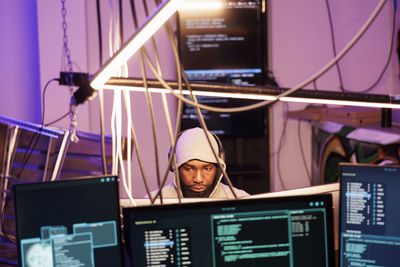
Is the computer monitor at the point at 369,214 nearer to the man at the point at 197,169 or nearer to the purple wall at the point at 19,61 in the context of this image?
the man at the point at 197,169

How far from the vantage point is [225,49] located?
14.2 feet

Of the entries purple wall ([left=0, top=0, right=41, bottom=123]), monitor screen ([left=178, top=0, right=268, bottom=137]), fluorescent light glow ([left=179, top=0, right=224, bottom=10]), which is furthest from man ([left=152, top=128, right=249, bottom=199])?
purple wall ([left=0, top=0, right=41, bottom=123])

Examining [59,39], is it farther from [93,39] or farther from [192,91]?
[192,91]

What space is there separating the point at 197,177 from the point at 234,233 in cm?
128

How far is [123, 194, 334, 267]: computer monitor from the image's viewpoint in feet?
4.24

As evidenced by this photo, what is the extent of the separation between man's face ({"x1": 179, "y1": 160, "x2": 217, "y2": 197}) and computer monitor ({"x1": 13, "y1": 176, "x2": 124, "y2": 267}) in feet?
4.25

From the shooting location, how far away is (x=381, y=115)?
11.0 feet

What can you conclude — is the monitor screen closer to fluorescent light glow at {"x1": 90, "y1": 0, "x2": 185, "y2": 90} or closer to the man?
the man

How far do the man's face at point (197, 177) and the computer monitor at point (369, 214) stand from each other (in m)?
1.28

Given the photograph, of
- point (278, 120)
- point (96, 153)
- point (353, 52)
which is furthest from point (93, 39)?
point (96, 153)

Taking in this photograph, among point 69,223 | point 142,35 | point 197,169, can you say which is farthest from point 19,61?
point 142,35

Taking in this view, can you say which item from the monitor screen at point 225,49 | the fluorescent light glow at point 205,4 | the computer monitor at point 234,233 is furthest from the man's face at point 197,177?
the fluorescent light glow at point 205,4

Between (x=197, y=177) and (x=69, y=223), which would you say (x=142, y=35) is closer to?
(x=69, y=223)

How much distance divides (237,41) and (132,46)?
3.27 meters
